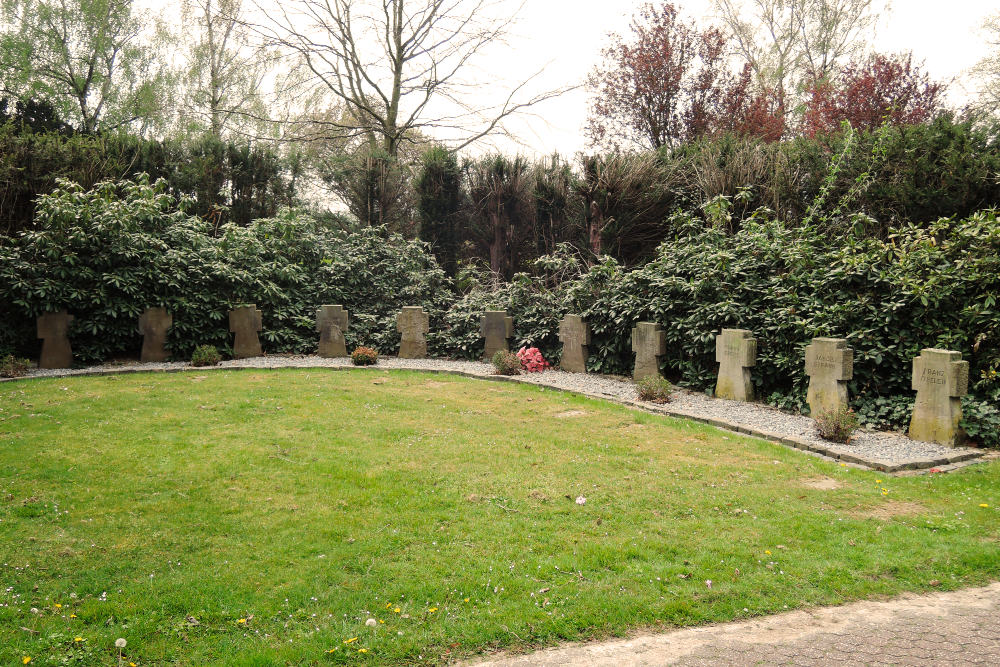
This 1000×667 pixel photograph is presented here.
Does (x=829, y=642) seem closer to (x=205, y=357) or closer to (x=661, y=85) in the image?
(x=205, y=357)

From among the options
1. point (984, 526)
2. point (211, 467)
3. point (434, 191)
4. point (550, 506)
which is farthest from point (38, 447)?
point (434, 191)

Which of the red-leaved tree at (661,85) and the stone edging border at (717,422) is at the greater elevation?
the red-leaved tree at (661,85)

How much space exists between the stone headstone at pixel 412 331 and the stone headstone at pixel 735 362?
5044 mm

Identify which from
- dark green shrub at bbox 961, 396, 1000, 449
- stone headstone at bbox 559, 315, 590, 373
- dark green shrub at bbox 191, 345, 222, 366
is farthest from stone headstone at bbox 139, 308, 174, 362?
dark green shrub at bbox 961, 396, 1000, 449

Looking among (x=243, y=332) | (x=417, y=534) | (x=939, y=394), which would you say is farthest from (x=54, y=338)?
(x=939, y=394)

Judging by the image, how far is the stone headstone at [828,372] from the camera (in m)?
6.61

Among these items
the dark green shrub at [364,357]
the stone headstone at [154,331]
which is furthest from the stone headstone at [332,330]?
the stone headstone at [154,331]

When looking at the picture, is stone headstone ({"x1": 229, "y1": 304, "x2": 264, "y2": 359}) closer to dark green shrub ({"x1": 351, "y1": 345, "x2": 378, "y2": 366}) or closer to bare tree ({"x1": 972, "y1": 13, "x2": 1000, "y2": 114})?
dark green shrub ({"x1": 351, "y1": 345, "x2": 378, "y2": 366})

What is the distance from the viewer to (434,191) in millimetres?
13969

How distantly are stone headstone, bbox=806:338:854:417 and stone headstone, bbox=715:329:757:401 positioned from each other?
0.82 metres

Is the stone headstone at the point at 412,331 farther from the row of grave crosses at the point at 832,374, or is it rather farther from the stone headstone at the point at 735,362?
the stone headstone at the point at 735,362

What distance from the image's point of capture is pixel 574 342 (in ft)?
32.8

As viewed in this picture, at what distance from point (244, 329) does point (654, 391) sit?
6.64 metres

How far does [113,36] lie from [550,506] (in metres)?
23.9
